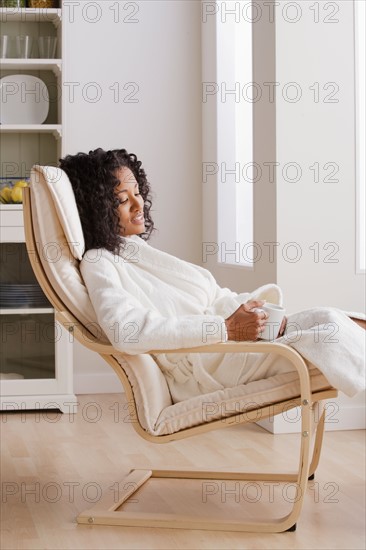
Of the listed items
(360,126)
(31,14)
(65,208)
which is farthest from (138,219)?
(31,14)

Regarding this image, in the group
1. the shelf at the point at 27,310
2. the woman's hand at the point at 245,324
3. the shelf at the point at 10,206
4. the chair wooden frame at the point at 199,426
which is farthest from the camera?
the shelf at the point at 27,310

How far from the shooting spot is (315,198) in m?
3.79

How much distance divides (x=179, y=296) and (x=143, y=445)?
0.99 meters

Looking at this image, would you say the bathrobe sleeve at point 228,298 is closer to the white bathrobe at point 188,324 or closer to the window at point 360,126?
the white bathrobe at point 188,324

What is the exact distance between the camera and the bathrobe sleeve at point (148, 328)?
2.45m

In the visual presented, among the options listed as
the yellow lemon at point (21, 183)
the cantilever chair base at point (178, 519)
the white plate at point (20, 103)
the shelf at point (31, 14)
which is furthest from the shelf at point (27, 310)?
the cantilever chair base at point (178, 519)

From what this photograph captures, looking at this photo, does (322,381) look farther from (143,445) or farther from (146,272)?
(143,445)

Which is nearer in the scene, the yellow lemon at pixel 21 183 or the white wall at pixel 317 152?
the white wall at pixel 317 152

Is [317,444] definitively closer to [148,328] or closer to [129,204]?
[148,328]

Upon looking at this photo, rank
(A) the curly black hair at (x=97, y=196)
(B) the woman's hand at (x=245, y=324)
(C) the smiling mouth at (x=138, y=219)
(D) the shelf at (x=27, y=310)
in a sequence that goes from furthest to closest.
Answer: (D) the shelf at (x=27, y=310) < (C) the smiling mouth at (x=138, y=219) < (A) the curly black hair at (x=97, y=196) < (B) the woman's hand at (x=245, y=324)

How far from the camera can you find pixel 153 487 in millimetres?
2934

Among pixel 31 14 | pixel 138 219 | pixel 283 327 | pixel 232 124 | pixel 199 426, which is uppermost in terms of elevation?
pixel 31 14

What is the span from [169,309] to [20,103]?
7.39 ft

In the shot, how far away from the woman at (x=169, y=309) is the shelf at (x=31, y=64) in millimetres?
1675
